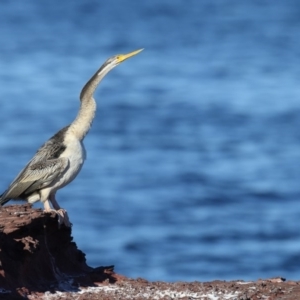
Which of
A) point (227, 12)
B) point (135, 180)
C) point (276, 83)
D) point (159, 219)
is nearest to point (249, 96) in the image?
A: point (276, 83)

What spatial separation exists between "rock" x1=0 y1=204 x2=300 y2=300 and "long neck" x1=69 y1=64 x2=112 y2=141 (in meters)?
2.01

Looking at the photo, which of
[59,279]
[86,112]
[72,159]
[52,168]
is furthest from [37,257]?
[86,112]

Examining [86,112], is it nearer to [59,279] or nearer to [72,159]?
[72,159]

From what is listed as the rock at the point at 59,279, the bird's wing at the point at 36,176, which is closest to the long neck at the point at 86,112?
the bird's wing at the point at 36,176

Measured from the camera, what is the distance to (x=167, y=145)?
48656mm

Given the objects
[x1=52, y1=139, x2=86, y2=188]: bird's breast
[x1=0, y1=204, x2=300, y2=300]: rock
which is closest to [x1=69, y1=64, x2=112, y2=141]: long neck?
→ [x1=52, y1=139, x2=86, y2=188]: bird's breast

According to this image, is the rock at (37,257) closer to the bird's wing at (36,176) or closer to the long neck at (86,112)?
the bird's wing at (36,176)

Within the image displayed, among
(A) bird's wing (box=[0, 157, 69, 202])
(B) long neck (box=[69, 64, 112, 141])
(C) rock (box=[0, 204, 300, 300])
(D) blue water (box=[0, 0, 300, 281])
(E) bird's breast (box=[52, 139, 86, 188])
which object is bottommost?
(C) rock (box=[0, 204, 300, 300])

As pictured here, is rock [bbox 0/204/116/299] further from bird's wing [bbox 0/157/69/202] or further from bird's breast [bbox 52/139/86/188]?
bird's breast [bbox 52/139/86/188]

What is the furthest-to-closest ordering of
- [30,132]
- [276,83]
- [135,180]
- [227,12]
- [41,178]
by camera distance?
[227,12]
[276,83]
[30,132]
[135,180]
[41,178]

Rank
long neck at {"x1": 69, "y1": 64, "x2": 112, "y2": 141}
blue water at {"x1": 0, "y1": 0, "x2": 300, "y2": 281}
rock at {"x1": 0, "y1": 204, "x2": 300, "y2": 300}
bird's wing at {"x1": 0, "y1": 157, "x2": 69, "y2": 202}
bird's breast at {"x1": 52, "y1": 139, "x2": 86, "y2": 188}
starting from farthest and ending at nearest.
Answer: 1. blue water at {"x1": 0, "y1": 0, "x2": 300, "y2": 281}
2. long neck at {"x1": 69, "y1": 64, "x2": 112, "y2": 141}
3. bird's breast at {"x1": 52, "y1": 139, "x2": 86, "y2": 188}
4. bird's wing at {"x1": 0, "y1": 157, "x2": 69, "y2": 202}
5. rock at {"x1": 0, "y1": 204, "x2": 300, "y2": 300}

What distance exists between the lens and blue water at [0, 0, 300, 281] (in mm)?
35594

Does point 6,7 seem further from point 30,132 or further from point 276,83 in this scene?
point 30,132

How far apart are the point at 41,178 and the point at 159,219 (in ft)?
85.0
